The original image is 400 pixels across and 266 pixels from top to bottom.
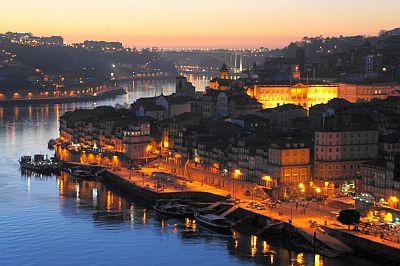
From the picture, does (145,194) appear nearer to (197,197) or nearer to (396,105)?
(197,197)

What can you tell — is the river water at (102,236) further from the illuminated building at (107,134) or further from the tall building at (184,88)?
the tall building at (184,88)

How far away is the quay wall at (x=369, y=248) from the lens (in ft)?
51.2

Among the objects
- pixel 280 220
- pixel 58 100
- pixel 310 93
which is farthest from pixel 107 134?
pixel 58 100

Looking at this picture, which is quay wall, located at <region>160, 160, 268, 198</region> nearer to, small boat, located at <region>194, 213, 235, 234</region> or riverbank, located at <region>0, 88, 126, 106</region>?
small boat, located at <region>194, 213, 235, 234</region>

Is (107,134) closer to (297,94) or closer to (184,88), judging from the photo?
(297,94)

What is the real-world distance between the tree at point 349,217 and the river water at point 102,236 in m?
0.97

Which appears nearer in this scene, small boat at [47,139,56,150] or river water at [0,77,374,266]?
river water at [0,77,374,266]

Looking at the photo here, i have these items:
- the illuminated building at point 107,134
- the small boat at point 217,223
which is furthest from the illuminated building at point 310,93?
the small boat at point 217,223

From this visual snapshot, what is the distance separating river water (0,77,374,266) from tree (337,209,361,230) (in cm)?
97

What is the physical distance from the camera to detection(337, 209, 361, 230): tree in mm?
16969

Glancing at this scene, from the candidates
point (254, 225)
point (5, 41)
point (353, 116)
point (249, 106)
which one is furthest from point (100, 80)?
point (254, 225)

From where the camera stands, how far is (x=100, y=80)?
8119cm

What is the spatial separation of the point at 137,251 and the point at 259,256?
7.81 feet

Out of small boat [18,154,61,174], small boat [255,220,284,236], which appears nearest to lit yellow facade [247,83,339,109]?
small boat [18,154,61,174]
